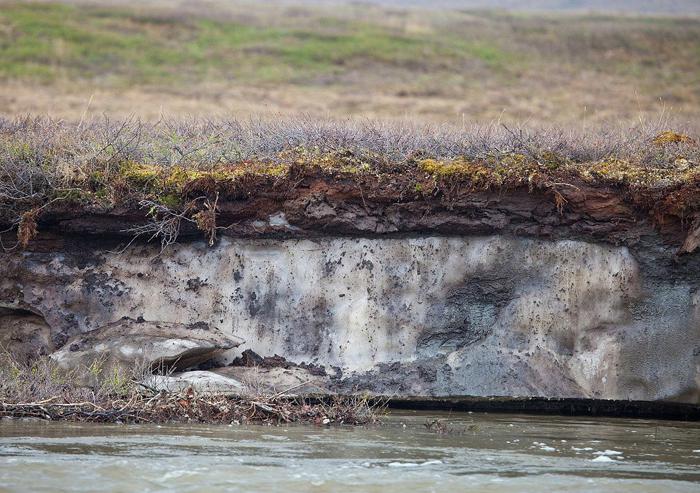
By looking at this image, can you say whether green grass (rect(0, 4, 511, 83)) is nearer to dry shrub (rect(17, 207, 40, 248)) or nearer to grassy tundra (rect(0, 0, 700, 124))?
grassy tundra (rect(0, 0, 700, 124))

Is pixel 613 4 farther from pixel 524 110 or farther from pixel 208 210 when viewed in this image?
pixel 208 210

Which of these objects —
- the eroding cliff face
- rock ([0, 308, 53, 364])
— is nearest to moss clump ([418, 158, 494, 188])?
the eroding cliff face

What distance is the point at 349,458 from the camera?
303 inches

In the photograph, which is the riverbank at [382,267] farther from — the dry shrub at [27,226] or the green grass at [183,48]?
the green grass at [183,48]

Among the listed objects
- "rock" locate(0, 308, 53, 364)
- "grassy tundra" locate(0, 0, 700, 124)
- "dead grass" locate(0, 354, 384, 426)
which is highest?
"grassy tundra" locate(0, 0, 700, 124)

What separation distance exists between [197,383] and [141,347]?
87cm

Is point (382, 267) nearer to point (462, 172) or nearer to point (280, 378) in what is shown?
point (462, 172)

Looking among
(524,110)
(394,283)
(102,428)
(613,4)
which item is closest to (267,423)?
(102,428)

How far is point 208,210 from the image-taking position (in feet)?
36.2

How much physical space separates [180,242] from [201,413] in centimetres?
264

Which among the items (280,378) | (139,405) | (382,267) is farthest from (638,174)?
(139,405)

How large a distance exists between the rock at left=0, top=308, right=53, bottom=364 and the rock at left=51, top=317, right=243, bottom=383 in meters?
0.52

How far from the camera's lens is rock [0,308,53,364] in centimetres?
1101

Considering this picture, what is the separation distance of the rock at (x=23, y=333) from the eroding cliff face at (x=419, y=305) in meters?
0.17
